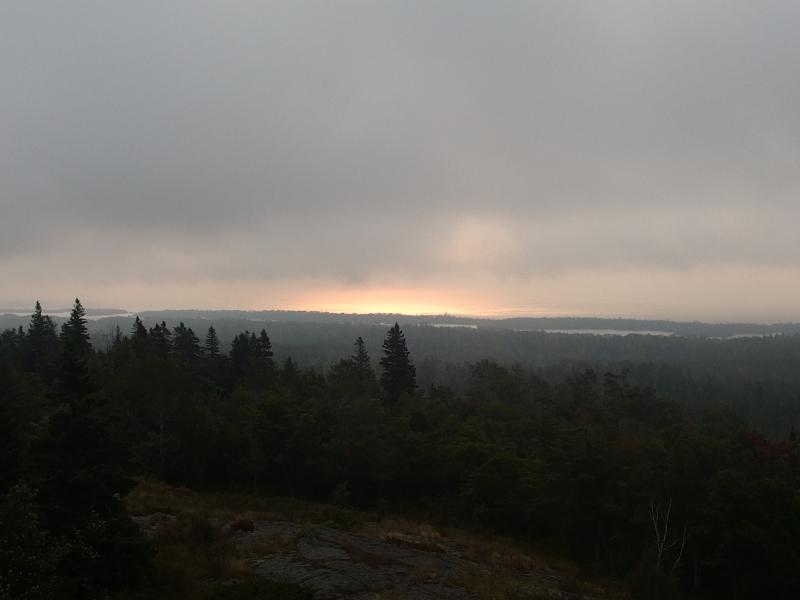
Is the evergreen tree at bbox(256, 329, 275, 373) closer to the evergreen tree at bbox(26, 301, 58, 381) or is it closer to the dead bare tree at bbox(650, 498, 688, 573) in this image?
the evergreen tree at bbox(26, 301, 58, 381)

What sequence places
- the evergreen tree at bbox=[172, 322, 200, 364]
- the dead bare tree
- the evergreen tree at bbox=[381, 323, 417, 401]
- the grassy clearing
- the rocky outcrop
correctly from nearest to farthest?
the grassy clearing < the rocky outcrop < the dead bare tree < the evergreen tree at bbox=[172, 322, 200, 364] < the evergreen tree at bbox=[381, 323, 417, 401]

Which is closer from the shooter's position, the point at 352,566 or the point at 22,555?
the point at 22,555

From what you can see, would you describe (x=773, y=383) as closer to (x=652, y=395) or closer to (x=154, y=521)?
(x=652, y=395)

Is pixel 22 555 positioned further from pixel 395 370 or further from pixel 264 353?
pixel 264 353

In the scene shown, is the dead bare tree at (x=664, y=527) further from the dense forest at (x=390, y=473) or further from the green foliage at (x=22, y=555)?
the green foliage at (x=22, y=555)

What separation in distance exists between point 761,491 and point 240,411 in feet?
97.8

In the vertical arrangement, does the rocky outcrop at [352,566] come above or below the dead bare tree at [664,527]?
above

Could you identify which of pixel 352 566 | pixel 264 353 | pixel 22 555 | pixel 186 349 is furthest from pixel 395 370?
pixel 22 555

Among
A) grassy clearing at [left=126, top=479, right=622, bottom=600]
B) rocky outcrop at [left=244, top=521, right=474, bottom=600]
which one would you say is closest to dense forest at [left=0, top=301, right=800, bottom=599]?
grassy clearing at [left=126, top=479, right=622, bottom=600]

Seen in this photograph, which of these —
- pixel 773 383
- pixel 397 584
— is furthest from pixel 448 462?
pixel 773 383

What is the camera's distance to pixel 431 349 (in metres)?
199

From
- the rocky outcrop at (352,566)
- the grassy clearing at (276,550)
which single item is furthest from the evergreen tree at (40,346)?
the rocky outcrop at (352,566)

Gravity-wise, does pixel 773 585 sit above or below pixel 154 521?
below

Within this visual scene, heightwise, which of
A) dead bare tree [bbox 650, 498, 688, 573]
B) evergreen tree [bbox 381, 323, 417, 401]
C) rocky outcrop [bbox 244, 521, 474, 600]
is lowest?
dead bare tree [bbox 650, 498, 688, 573]
